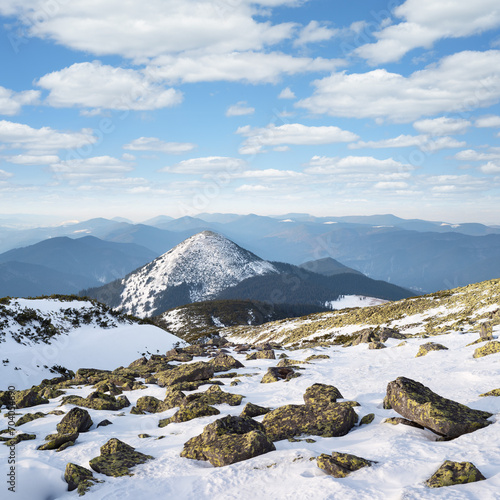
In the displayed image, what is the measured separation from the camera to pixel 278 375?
60.1 ft

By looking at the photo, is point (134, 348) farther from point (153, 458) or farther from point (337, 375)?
point (153, 458)

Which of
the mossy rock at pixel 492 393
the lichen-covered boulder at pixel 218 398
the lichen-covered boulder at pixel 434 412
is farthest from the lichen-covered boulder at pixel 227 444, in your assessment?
the mossy rock at pixel 492 393

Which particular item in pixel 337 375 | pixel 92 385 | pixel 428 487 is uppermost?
pixel 428 487

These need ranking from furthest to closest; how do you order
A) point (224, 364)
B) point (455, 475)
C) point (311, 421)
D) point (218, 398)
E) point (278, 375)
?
point (224, 364) < point (278, 375) < point (218, 398) < point (311, 421) < point (455, 475)

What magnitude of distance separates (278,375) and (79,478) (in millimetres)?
11770

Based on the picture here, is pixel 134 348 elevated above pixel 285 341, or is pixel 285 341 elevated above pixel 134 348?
pixel 134 348

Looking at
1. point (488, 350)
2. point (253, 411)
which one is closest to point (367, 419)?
point (253, 411)

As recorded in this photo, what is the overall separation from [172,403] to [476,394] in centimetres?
1197

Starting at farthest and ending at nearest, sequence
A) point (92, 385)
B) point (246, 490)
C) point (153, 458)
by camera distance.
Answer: point (92, 385) → point (153, 458) → point (246, 490)

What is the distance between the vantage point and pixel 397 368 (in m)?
18.2

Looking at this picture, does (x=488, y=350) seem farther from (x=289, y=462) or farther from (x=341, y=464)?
(x=289, y=462)

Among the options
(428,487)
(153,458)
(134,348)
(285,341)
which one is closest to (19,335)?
(134,348)

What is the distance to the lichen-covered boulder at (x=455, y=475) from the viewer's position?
21.0 ft

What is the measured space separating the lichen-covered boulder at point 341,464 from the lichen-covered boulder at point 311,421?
2.14m
